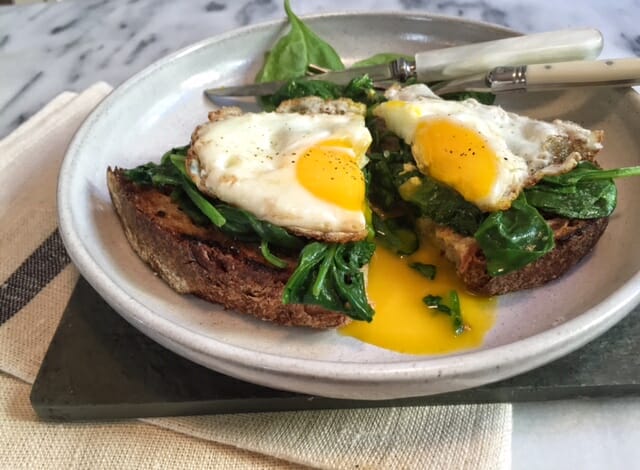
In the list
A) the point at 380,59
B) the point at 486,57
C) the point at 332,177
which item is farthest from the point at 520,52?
the point at 332,177

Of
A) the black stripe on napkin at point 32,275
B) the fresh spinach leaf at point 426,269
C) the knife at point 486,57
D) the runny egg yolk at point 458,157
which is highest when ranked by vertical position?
the runny egg yolk at point 458,157

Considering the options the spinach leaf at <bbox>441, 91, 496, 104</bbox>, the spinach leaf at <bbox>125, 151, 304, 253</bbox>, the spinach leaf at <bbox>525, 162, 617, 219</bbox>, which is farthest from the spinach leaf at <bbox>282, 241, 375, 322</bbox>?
the spinach leaf at <bbox>441, 91, 496, 104</bbox>

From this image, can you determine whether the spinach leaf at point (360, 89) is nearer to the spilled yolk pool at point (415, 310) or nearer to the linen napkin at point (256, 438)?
the spilled yolk pool at point (415, 310)

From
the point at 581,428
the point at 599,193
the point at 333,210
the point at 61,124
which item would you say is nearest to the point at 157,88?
the point at 61,124

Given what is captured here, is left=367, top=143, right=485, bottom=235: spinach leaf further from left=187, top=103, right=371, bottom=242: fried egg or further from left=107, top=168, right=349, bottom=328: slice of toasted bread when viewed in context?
left=107, top=168, right=349, bottom=328: slice of toasted bread

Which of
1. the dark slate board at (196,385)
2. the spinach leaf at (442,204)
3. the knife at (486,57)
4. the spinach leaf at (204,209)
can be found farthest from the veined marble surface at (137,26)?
the dark slate board at (196,385)

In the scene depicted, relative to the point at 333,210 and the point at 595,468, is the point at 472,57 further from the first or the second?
the point at 595,468
